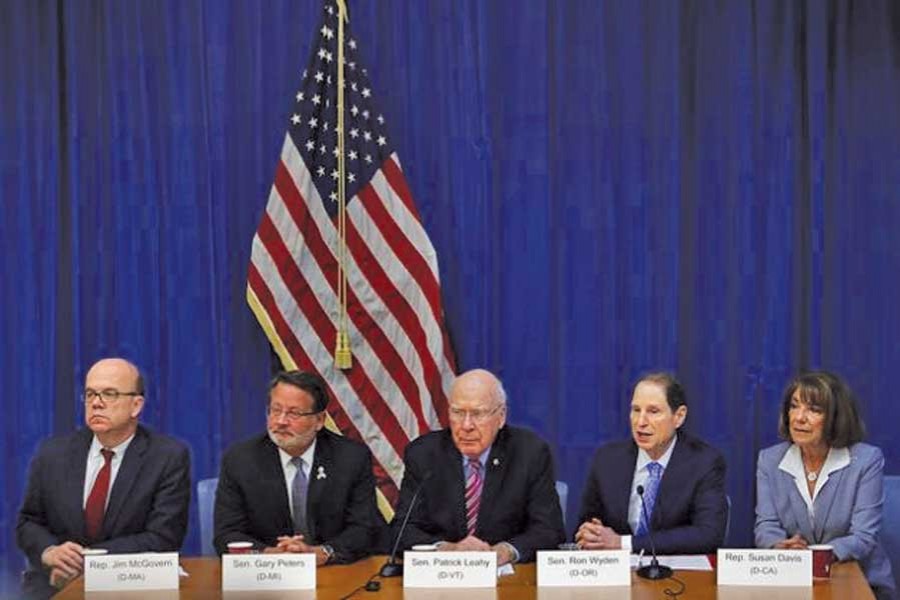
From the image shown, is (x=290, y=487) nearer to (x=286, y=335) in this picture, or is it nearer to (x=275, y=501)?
(x=275, y=501)

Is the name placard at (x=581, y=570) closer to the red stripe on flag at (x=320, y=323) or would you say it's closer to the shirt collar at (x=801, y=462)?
the shirt collar at (x=801, y=462)

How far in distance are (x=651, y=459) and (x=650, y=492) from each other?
0.40 feet

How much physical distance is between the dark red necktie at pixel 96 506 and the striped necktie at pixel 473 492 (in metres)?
1.24

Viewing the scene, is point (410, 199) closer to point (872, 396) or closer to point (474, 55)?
point (474, 55)

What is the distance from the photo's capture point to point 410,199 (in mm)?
5590

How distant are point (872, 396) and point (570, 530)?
4.69 feet

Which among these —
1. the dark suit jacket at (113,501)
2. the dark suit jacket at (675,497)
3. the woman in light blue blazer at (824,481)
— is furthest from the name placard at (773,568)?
the dark suit jacket at (113,501)

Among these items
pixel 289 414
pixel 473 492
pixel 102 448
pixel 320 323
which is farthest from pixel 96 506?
pixel 320 323

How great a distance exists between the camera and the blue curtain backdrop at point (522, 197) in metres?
5.63

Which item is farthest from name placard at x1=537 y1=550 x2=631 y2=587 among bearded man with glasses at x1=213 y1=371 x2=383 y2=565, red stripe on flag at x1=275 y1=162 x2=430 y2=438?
red stripe on flag at x1=275 y1=162 x2=430 y2=438

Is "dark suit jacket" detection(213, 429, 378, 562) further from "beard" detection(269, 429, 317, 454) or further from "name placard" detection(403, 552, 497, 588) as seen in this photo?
"name placard" detection(403, 552, 497, 588)

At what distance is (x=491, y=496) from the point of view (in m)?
4.53

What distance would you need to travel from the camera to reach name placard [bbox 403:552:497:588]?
376 centimetres

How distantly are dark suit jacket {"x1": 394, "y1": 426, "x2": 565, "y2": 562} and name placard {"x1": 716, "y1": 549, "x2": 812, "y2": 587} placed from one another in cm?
87
